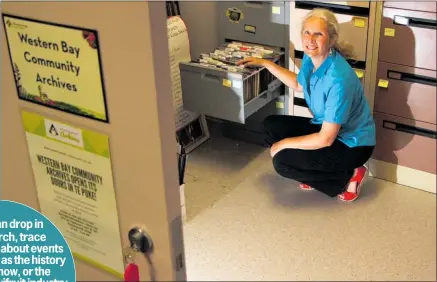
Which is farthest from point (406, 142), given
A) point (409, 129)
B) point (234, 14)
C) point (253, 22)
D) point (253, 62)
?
point (234, 14)

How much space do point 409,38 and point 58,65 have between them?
182 cm

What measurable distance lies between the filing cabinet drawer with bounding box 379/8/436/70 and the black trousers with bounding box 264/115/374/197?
416 millimetres

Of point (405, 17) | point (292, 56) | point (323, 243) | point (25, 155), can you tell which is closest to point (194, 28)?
point (292, 56)

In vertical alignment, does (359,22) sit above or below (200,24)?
above

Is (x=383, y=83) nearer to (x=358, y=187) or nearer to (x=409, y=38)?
(x=409, y=38)

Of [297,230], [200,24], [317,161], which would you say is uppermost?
[200,24]

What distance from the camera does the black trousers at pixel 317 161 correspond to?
2420 mm

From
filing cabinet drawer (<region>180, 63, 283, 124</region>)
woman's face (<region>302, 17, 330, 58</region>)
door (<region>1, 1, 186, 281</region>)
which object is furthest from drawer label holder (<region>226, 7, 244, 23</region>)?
door (<region>1, 1, 186, 281</region>)

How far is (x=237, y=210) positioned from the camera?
8.11ft

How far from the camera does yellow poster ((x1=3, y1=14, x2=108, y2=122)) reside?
84cm

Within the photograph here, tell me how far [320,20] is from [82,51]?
156cm

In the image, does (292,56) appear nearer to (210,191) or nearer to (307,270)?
(210,191)

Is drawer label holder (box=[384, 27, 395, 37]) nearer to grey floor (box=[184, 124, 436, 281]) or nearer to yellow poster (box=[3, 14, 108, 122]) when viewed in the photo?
grey floor (box=[184, 124, 436, 281])

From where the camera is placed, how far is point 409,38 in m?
2.34
